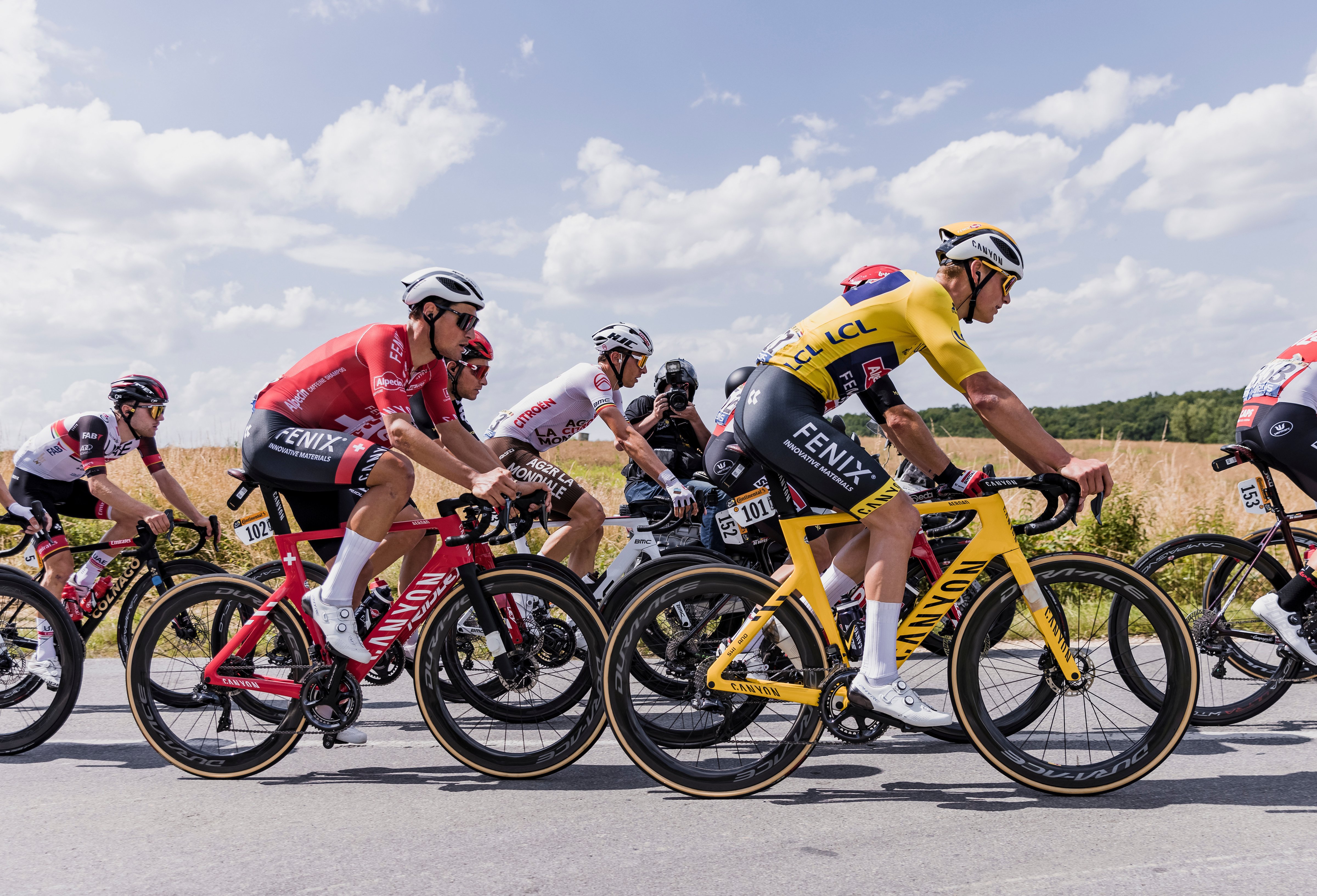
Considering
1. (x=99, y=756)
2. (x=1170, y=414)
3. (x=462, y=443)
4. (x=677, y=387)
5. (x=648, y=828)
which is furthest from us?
(x=1170, y=414)

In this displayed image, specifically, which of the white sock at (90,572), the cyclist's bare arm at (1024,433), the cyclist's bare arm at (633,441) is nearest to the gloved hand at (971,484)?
the cyclist's bare arm at (1024,433)

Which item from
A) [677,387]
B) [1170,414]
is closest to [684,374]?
[677,387]

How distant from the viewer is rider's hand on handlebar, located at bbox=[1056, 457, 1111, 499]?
3367 millimetres

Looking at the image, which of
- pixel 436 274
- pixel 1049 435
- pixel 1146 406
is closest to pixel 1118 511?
pixel 1049 435

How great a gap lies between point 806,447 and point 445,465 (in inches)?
59.0

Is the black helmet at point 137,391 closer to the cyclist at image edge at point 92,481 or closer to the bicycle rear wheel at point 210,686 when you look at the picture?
the cyclist at image edge at point 92,481

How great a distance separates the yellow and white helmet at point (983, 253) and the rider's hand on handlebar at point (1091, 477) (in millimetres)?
845

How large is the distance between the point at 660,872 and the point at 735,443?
114 inches

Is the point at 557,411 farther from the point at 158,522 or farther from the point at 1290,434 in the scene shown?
the point at 1290,434

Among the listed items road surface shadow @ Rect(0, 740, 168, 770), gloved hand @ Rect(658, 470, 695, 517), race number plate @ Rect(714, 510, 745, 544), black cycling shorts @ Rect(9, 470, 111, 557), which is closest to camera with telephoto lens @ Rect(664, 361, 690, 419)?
gloved hand @ Rect(658, 470, 695, 517)

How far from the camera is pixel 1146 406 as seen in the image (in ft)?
196

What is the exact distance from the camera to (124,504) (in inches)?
243

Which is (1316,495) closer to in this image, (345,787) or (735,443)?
(735,443)

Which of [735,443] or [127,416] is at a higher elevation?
[127,416]
